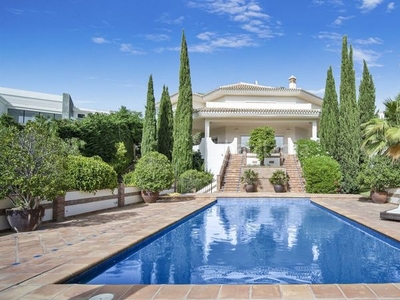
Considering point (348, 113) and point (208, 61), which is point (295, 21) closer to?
point (348, 113)

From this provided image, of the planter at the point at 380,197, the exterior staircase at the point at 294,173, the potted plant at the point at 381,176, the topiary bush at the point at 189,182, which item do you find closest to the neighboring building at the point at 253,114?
the exterior staircase at the point at 294,173

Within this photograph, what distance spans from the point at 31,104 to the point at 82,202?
32759 mm

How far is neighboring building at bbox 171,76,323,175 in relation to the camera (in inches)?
1105

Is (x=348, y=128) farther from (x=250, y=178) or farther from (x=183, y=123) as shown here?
(x=183, y=123)

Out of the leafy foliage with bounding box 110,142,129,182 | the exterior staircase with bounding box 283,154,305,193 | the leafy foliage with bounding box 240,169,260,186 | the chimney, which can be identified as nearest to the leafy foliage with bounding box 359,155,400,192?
the exterior staircase with bounding box 283,154,305,193

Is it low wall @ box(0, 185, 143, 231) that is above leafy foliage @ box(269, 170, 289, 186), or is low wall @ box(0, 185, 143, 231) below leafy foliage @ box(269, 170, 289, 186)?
below

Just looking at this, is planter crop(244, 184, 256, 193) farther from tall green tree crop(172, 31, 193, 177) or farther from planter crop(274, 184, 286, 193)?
tall green tree crop(172, 31, 193, 177)

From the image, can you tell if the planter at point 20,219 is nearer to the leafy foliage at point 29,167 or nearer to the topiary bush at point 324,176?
the leafy foliage at point 29,167

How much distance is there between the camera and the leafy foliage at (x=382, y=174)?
15086 mm

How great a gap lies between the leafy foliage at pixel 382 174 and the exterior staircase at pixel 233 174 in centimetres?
888

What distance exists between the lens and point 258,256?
745 centimetres

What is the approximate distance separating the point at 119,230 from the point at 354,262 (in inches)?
235

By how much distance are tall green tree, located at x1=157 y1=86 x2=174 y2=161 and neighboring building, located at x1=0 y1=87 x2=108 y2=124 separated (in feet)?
54.1

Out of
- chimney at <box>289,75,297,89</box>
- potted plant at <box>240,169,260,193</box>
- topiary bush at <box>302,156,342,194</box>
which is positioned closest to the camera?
topiary bush at <box>302,156,342,194</box>
